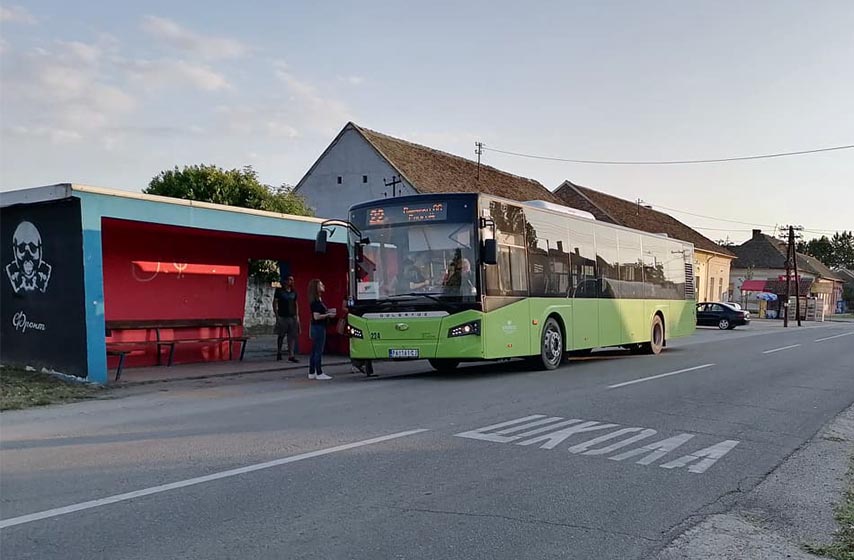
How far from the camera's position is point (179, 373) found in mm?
14891

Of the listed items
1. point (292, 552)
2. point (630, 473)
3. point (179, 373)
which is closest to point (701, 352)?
point (179, 373)

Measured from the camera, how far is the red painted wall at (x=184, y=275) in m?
15.5

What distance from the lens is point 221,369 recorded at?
15.8 m

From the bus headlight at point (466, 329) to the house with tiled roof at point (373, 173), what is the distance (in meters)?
23.6

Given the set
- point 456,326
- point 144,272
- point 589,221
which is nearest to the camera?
point 456,326

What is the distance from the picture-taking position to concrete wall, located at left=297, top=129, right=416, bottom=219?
38.2 metres

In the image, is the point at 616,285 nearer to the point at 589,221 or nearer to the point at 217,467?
the point at 589,221

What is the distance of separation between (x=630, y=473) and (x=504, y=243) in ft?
24.5

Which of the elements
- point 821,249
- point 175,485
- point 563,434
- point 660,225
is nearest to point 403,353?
point 563,434

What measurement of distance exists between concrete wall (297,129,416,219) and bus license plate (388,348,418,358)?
24122 millimetres

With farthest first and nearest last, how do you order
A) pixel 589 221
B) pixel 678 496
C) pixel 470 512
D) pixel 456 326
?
pixel 589 221 → pixel 456 326 → pixel 678 496 → pixel 470 512

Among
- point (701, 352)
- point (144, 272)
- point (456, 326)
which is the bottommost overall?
point (701, 352)

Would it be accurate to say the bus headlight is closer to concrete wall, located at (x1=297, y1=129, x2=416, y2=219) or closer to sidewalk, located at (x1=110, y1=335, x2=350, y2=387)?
sidewalk, located at (x1=110, y1=335, x2=350, y2=387)

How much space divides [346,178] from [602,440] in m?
33.0
